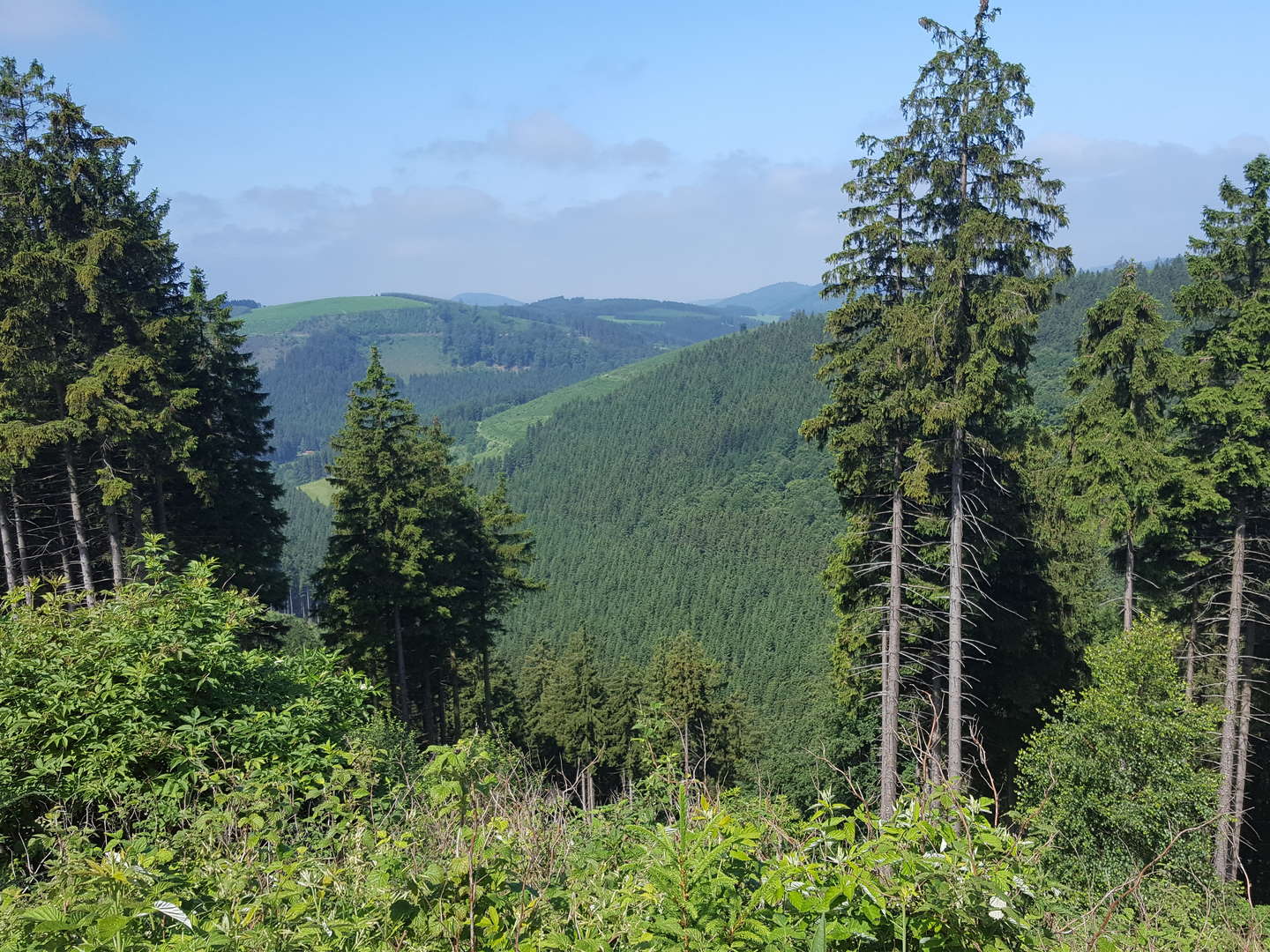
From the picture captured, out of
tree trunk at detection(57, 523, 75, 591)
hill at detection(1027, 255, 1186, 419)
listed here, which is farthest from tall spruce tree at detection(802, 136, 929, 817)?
hill at detection(1027, 255, 1186, 419)

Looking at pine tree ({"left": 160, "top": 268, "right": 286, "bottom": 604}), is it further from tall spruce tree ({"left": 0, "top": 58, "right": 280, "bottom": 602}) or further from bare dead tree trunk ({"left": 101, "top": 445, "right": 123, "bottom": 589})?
bare dead tree trunk ({"left": 101, "top": 445, "right": 123, "bottom": 589})

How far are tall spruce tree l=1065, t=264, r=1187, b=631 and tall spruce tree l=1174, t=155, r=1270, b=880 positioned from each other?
0.54m

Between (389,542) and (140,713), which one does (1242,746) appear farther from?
(389,542)

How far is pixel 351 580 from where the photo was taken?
58.5ft

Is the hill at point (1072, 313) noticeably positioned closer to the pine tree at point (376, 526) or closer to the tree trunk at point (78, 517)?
the pine tree at point (376, 526)

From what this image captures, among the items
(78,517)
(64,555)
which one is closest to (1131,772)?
(78,517)

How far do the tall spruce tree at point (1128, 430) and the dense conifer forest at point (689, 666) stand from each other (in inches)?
2.7

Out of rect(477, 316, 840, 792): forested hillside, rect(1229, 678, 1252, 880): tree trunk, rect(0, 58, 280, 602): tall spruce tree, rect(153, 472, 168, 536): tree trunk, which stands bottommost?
rect(477, 316, 840, 792): forested hillside

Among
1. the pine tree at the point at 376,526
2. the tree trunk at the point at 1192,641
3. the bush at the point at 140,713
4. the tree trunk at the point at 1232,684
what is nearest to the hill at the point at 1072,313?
the tree trunk at the point at 1192,641

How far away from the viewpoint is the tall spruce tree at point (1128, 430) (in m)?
13.4

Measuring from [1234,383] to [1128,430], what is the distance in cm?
176

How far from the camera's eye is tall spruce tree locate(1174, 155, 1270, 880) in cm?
1230

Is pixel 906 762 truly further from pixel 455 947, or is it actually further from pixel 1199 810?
pixel 455 947

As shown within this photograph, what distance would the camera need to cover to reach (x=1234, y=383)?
12875 mm
